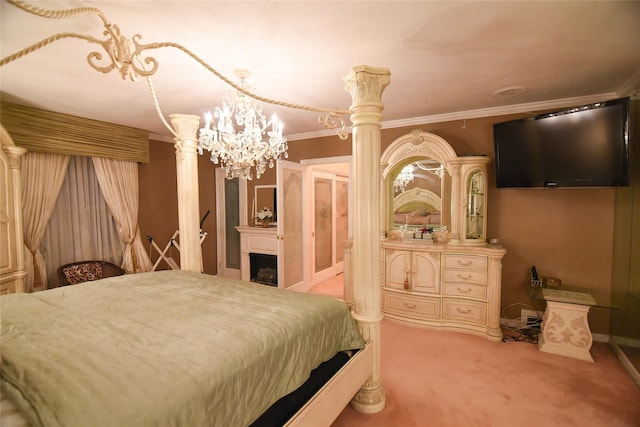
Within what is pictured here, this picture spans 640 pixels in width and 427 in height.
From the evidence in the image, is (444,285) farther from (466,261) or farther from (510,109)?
(510,109)

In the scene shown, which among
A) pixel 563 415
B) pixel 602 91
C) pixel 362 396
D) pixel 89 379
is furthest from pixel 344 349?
pixel 602 91

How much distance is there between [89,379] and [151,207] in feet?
12.2

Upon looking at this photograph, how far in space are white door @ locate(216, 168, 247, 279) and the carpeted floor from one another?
3162 mm

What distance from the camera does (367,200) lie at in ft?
6.38

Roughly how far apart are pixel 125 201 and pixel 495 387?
14.7ft

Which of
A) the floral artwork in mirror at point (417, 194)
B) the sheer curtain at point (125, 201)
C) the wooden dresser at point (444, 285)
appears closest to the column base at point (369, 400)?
the wooden dresser at point (444, 285)

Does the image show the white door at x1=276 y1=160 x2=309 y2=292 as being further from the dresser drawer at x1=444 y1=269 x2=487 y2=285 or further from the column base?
→ the column base

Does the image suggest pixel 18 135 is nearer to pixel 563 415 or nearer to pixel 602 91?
pixel 563 415

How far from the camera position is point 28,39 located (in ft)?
6.02

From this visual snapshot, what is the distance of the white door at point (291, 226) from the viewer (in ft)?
13.4

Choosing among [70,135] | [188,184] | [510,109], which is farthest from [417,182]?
[70,135]

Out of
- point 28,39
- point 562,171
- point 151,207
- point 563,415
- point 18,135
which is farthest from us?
point 151,207

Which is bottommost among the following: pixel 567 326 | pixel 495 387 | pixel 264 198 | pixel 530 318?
pixel 495 387

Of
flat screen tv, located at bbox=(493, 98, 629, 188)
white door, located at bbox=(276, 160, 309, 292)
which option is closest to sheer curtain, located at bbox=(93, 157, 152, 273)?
white door, located at bbox=(276, 160, 309, 292)
